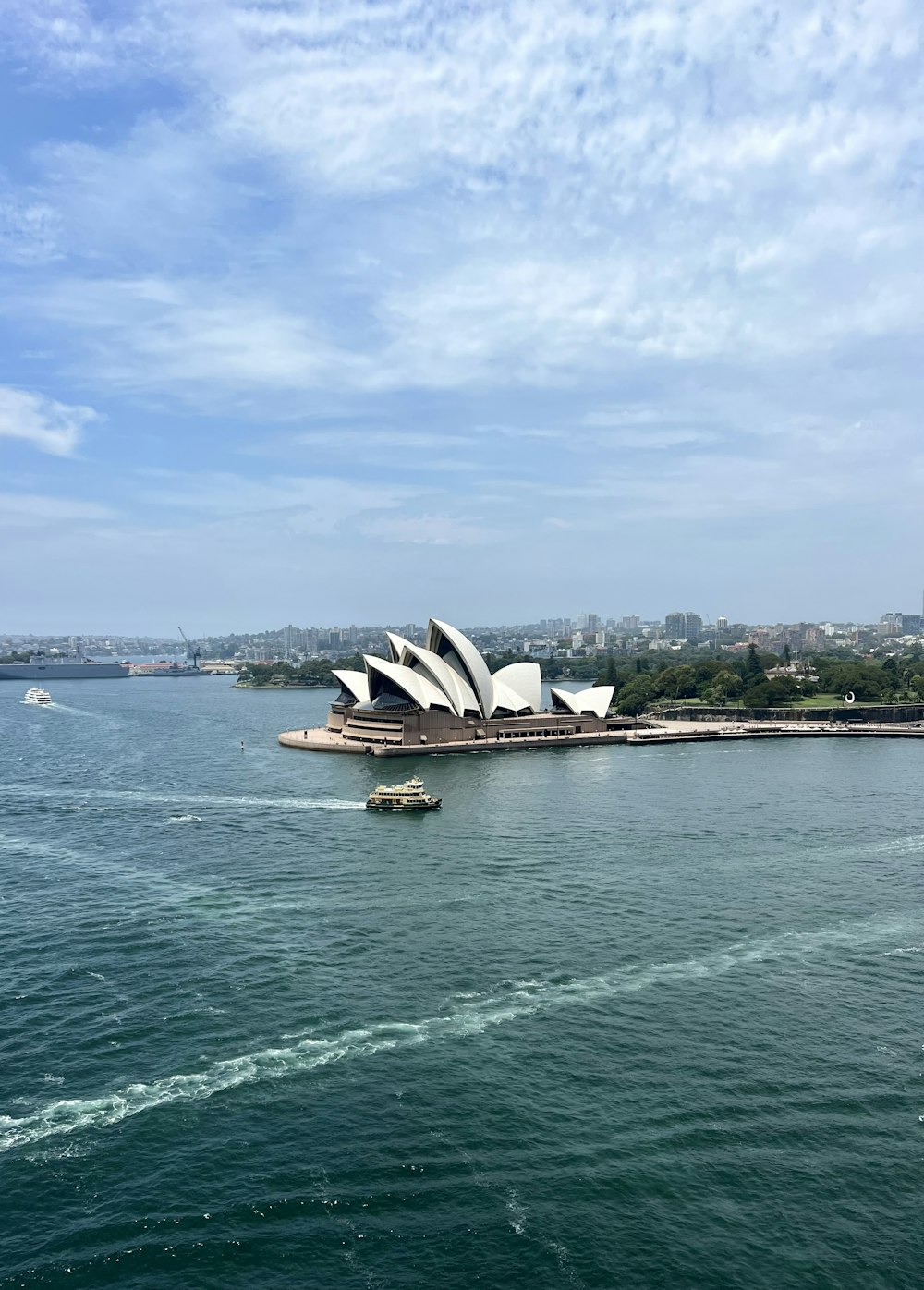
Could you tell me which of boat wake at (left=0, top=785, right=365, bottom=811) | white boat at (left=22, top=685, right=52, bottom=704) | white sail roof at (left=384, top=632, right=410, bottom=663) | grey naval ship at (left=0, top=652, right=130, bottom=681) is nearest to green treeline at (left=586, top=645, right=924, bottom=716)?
white sail roof at (left=384, top=632, right=410, bottom=663)

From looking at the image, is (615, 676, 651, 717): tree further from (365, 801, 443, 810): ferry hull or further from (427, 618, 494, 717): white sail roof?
(365, 801, 443, 810): ferry hull

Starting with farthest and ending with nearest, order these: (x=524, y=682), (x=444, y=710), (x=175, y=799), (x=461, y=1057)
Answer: (x=524, y=682)
(x=444, y=710)
(x=175, y=799)
(x=461, y=1057)

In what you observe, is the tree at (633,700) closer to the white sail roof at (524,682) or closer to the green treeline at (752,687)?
the green treeline at (752,687)

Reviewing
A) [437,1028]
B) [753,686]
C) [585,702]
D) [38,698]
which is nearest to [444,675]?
[585,702]

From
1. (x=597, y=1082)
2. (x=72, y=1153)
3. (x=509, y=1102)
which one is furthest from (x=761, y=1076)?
(x=72, y=1153)

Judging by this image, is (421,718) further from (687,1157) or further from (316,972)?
(687,1157)

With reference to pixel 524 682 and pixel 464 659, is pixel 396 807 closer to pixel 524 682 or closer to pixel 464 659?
pixel 464 659
